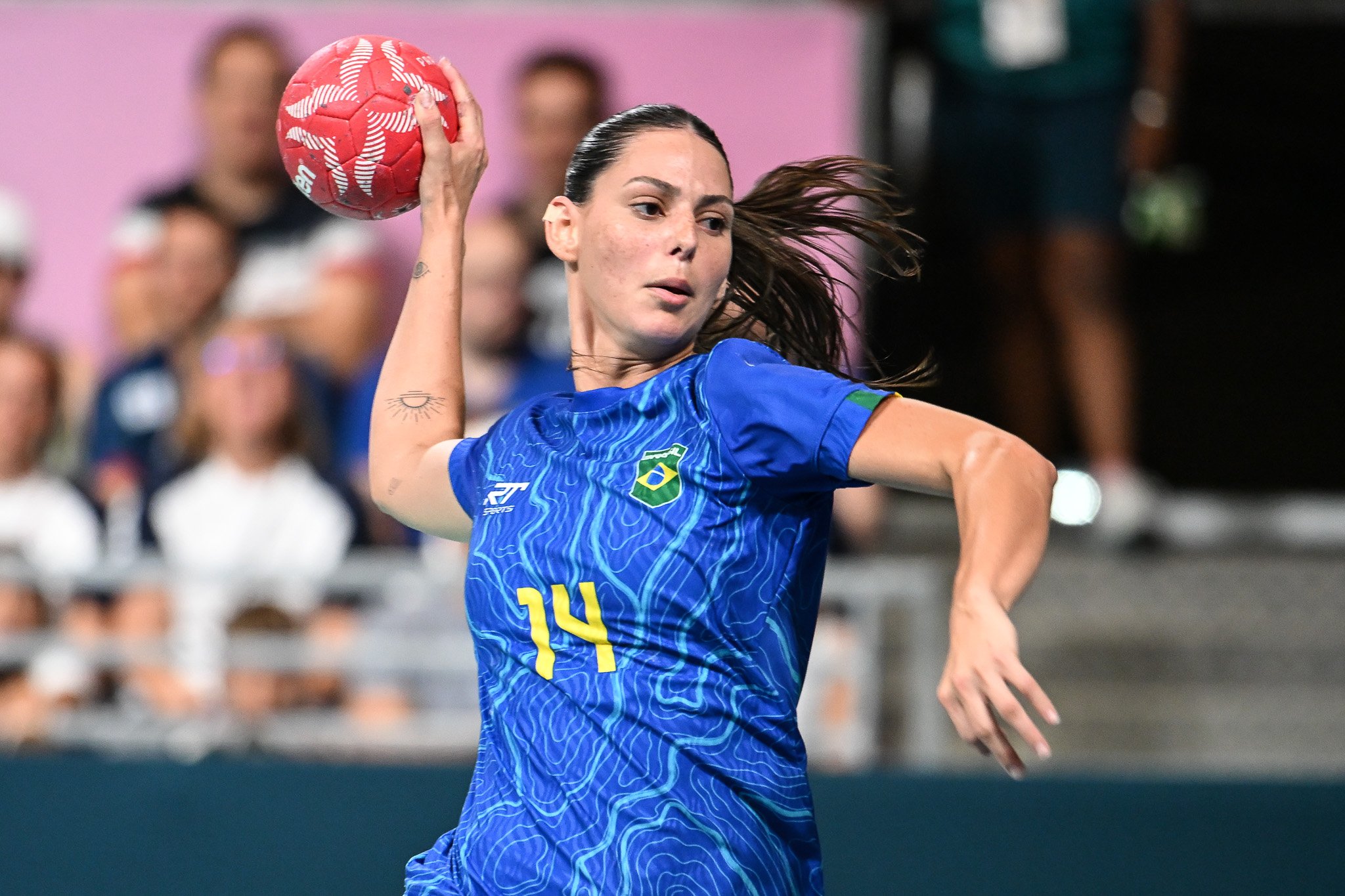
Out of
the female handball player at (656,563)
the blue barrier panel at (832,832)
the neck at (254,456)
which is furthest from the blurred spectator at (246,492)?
the female handball player at (656,563)

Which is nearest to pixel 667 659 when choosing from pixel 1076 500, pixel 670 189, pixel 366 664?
pixel 670 189

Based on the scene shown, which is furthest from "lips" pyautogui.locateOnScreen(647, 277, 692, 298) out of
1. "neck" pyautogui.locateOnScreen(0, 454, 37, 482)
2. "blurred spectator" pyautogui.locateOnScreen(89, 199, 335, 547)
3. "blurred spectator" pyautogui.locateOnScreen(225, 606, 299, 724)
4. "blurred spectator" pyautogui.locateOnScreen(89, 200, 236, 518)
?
"neck" pyautogui.locateOnScreen(0, 454, 37, 482)

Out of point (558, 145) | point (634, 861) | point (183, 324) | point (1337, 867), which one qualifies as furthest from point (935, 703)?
point (634, 861)

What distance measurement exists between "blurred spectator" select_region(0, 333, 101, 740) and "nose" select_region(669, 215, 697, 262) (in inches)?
148

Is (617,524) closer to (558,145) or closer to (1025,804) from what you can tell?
(1025,804)

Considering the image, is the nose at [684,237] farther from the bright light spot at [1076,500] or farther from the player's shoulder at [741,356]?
the bright light spot at [1076,500]

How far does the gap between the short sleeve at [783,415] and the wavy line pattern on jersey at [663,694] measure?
0.16 feet

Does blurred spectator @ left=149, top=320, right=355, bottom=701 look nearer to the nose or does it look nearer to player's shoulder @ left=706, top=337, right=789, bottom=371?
the nose

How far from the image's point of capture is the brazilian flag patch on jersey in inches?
85.4

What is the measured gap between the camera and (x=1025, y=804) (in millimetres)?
3969

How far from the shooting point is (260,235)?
238 inches

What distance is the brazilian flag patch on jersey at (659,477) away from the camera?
2.17m

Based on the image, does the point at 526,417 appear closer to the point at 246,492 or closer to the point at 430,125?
the point at 430,125

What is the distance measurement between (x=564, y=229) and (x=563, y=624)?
0.63m
